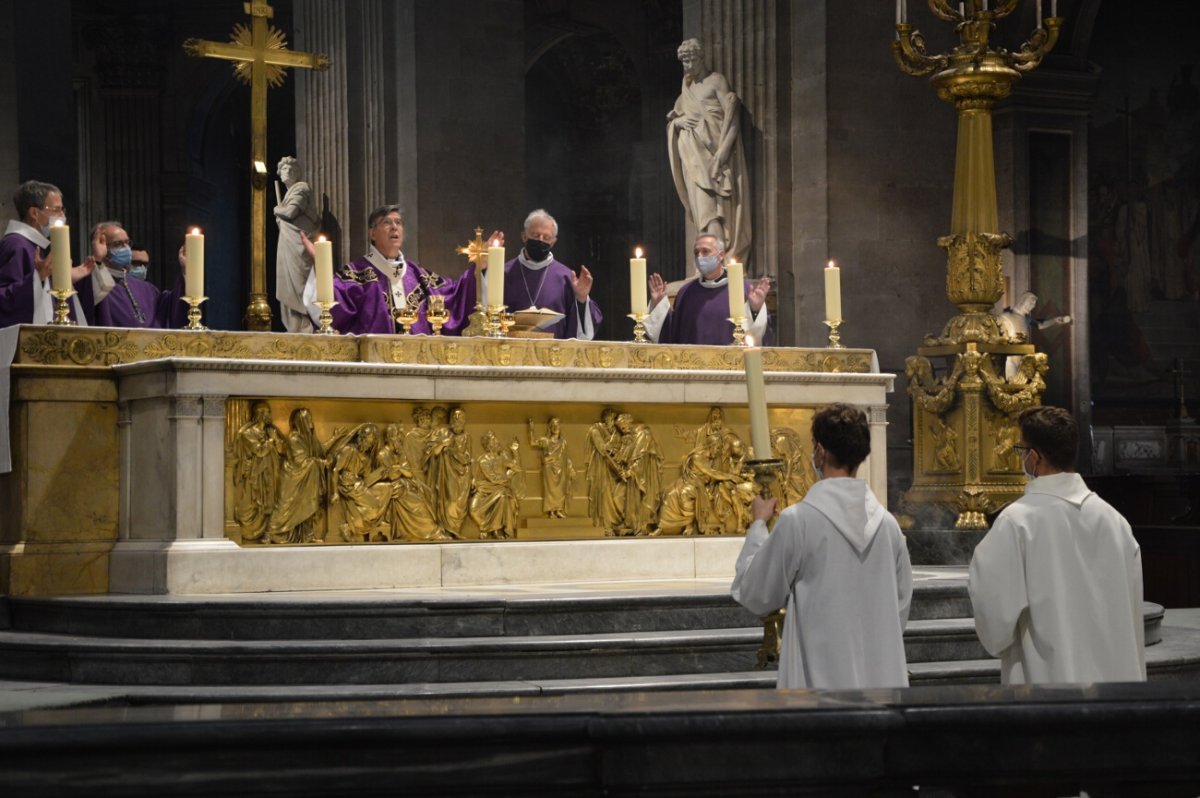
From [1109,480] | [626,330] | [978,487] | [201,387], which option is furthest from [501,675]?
[626,330]

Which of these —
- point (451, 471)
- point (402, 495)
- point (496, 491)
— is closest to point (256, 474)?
point (402, 495)

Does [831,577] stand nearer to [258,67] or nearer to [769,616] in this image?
[769,616]

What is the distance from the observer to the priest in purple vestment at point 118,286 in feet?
30.3

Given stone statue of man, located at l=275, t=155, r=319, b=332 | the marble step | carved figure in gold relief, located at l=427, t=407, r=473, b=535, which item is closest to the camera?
the marble step

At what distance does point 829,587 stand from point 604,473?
15.0 feet

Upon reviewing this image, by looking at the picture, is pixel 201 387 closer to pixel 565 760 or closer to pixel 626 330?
pixel 565 760

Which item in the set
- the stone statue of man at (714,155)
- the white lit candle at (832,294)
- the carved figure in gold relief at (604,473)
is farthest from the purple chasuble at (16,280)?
the stone statue of man at (714,155)

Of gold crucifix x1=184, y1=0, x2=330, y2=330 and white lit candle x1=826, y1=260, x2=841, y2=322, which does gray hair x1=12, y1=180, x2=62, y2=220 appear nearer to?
gold crucifix x1=184, y1=0, x2=330, y2=330

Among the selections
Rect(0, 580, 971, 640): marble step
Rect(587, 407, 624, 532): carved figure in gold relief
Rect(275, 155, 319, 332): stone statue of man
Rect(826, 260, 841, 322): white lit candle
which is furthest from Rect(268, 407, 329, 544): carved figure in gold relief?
Rect(275, 155, 319, 332): stone statue of man

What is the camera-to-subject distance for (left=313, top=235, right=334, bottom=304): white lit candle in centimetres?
839

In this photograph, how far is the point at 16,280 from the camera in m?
8.69

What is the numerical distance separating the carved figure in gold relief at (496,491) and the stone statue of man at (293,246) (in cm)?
581

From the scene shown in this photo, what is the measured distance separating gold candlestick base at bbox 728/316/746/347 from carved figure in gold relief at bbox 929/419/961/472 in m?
2.58

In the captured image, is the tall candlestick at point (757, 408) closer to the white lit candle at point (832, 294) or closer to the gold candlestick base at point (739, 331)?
the gold candlestick base at point (739, 331)
